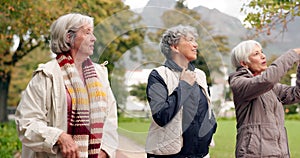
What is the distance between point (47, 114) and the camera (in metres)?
2.85

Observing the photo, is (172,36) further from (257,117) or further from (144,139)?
(257,117)

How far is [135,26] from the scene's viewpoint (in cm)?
268

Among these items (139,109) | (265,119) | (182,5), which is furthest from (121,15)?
(265,119)

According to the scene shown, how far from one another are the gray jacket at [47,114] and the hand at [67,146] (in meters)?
0.02

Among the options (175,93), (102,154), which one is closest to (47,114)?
(102,154)

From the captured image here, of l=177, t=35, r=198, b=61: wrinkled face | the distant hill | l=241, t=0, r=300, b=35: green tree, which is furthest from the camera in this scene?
l=241, t=0, r=300, b=35: green tree

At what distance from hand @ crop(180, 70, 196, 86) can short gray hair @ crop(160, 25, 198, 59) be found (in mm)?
123

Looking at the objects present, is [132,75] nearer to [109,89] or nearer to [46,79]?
[109,89]

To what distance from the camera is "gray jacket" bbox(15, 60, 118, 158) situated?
2.77 m

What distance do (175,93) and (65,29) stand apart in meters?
0.63

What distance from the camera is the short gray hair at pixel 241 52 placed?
3772 mm

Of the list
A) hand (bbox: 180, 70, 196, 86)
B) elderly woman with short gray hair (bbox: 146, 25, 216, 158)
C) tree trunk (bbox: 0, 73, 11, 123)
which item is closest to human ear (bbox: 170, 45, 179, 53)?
elderly woman with short gray hair (bbox: 146, 25, 216, 158)

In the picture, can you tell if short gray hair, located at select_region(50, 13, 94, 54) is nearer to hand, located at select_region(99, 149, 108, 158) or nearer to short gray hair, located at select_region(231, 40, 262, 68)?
hand, located at select_region(99, 149, 108, 158)

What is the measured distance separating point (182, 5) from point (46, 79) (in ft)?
2.28
